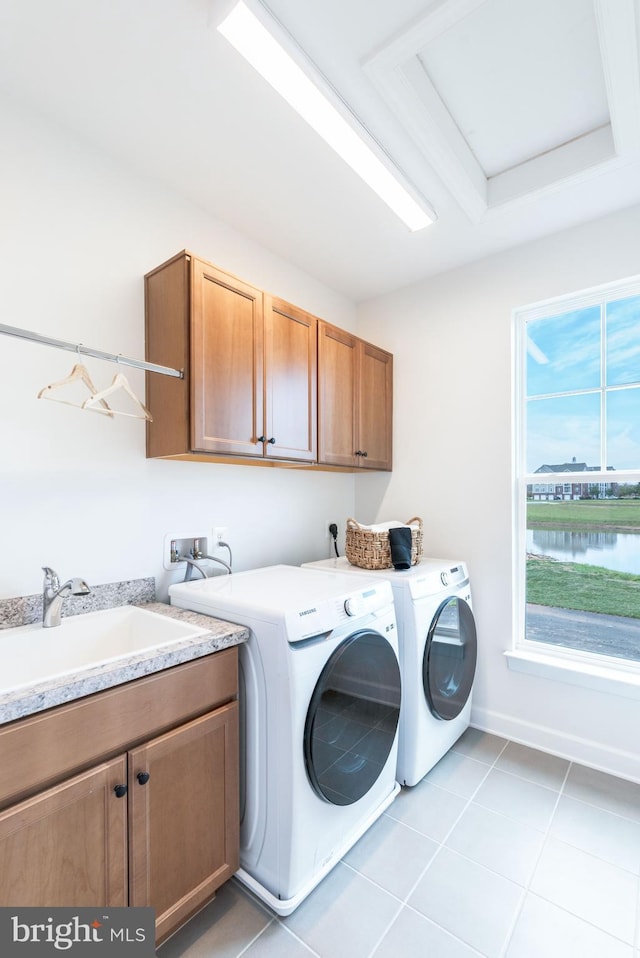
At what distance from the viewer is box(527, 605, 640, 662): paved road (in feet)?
7.18

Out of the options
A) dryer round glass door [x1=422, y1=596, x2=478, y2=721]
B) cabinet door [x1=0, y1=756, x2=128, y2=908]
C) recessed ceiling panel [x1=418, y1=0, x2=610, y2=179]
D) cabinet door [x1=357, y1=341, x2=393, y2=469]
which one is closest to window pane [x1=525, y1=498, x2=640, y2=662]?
dryer round glass door [x1=422, y1=596, x2=478, y2=721]

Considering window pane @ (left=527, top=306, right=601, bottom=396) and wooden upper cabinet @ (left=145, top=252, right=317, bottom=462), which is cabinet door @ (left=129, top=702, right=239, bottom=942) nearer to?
wooden upper cabinet @ (left=145, top=252, right=317, bottom=462)

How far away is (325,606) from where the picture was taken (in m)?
1.52

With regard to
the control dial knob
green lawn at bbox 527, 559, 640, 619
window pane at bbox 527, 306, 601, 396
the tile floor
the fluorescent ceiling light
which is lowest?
the tile floor

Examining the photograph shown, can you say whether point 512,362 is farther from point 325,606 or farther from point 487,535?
point 325,606

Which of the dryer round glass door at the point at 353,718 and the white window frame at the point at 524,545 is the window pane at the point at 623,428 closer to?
the white window frame at the point at 524,545

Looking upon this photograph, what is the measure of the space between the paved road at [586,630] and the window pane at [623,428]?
0.79 meters

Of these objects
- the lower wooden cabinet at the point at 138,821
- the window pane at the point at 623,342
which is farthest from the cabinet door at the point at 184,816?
the window pane at the point at 623,342

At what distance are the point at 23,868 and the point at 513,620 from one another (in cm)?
227

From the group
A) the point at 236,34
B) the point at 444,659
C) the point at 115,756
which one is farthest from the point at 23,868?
the point at 236,34

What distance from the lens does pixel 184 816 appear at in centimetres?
129

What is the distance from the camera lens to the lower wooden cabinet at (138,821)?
1.00 m

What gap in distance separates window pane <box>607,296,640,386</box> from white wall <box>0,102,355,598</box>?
2020 millimetres

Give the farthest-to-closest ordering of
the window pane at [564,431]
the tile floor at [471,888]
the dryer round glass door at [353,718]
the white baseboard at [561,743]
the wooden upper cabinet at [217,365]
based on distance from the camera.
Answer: the window pane at [564,431] < the white baseboard at [561,743] < the wooden upper cabinet at [217,365] < the dryer round glass door at [353,718] < the tile floor at [471,888]
